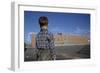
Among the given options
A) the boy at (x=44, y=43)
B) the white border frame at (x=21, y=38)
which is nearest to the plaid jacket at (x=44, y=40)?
the boy at (x=44, y=43)

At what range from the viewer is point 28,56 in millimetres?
1717

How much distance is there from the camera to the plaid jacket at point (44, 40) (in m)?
1.75

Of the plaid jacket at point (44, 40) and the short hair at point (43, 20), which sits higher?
the short hair at point (43, 20)

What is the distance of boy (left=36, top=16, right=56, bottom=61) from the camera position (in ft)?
5.75

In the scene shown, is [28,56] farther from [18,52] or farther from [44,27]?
[44,27]

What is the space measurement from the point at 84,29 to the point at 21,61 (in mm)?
601

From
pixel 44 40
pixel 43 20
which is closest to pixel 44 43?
pixel 44 40

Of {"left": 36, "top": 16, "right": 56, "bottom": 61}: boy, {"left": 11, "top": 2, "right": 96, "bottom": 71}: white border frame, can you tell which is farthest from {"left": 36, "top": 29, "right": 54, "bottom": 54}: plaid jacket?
{"left": 11, "top": 2, "right": 96, "bottom": 71}: white border frame

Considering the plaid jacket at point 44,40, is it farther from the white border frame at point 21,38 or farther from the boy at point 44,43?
the white border frame at point 21,38

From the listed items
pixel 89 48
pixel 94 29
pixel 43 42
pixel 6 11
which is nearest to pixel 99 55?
pixel 89 48

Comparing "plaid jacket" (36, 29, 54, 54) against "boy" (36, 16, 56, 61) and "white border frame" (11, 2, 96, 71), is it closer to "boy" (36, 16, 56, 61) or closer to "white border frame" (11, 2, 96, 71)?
"boy" (36, 16, 56, 61)

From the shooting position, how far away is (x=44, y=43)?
1.77m

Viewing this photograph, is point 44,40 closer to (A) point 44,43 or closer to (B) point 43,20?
(A) point 44,43

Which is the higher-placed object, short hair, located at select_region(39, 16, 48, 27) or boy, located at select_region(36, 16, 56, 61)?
short hair, located at select_region(39, 16, 48, 27)
